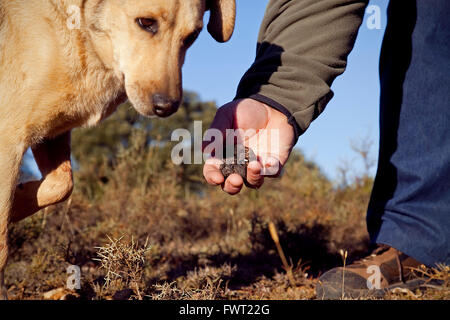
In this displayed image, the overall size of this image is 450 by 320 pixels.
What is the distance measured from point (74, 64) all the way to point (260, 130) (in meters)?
1.08

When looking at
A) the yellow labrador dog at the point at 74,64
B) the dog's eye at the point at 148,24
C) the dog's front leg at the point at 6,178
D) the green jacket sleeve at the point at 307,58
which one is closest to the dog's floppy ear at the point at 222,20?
the yellow labrador dog at the point at 74,64

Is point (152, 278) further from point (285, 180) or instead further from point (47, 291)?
point (285, 180)

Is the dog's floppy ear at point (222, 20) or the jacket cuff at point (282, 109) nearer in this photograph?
the jacket cuff at point (282, 109)

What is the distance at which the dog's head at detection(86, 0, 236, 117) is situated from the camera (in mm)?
2398

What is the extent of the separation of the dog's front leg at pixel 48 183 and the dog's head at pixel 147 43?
691 mm

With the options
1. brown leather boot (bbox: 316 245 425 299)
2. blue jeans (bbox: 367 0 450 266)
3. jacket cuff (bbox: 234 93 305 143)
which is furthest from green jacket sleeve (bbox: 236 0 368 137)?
brown leather boot (bbox: 316 245 425 299)

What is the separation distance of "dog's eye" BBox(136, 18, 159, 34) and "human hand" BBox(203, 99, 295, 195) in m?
0.57

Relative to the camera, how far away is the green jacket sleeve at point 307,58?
2.42 m

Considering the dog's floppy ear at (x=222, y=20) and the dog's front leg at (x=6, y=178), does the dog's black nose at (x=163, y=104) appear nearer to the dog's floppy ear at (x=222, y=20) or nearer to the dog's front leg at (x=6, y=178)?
the dog's front leg at (x=6, y=178)

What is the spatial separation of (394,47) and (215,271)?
190 cm

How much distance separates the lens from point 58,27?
2.48 m

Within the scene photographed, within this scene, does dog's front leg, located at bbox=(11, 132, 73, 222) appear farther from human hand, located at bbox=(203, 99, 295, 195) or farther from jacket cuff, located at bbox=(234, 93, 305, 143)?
jacket cuff, located at bbox=(234, 93, 305, 143)

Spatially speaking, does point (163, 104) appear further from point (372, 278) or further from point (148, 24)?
point (372, 278)

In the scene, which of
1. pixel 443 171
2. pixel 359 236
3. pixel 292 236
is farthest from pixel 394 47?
pixel 359 236
